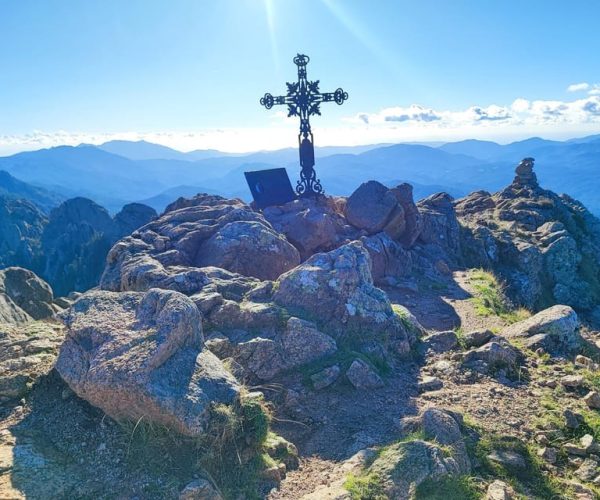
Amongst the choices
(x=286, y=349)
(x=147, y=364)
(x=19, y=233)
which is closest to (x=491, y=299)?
(x=286, y=349)

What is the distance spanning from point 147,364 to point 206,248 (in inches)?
349

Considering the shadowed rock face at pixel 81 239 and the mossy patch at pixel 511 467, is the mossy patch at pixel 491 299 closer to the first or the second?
the mossy patch at pixel 511 467

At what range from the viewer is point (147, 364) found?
6141mm

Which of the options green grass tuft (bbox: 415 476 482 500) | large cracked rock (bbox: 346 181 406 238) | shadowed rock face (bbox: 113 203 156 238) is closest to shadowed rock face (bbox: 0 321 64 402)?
green grass tuft (bbox: 415 476 482 500)

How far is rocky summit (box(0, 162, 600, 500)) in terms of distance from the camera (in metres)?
5.77

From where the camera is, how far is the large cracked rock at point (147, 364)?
588 centimetres

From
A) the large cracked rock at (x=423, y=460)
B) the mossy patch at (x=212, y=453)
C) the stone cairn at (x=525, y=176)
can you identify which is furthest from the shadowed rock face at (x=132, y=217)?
the large cracked rock at (x=423, y=460)

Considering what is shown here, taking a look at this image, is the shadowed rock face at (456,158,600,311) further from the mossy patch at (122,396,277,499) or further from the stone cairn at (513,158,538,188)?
the mossy patch at (122,396,277,499)

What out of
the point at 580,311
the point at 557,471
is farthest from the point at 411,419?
the point at 580,311

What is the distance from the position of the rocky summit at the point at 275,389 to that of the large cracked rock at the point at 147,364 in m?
0.02

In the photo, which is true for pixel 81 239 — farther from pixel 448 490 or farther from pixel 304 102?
pixel 448 490

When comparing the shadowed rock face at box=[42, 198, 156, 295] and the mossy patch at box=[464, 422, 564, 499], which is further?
the shadowed rock face at box=[42, 198, 156, 295]

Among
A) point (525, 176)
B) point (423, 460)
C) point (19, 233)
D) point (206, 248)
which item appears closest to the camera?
point (423, 460)

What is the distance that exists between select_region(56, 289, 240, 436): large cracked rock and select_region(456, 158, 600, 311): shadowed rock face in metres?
18.7
